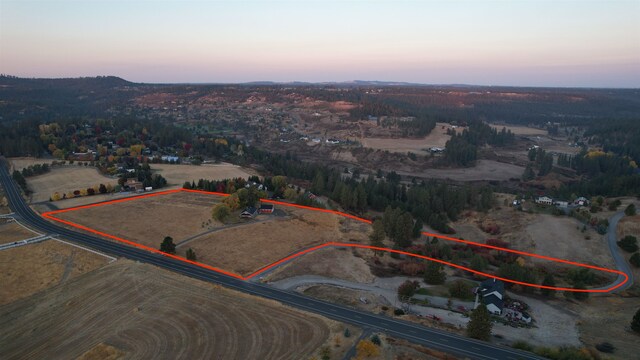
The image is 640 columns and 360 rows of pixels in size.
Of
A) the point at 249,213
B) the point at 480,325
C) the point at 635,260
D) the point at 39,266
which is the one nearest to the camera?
the point at 480,325

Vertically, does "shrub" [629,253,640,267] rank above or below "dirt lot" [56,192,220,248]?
below

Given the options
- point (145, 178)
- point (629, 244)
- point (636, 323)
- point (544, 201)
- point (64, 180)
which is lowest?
point (544, 201)

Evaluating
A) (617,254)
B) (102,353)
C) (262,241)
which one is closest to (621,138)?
(617,254)

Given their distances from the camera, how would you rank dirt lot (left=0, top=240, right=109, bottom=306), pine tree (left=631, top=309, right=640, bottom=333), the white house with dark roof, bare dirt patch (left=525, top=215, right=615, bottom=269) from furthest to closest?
bare dirt patch (left=525, top=215, right=615, bottom=269) → the white house with dark roof → dirt lot (left=0, top=240, right=109, bottom=306) → pine tree (left=631, top=309, right=640, bottom=333)

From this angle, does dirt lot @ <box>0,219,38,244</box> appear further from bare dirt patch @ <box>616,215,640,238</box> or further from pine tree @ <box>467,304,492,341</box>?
bare dirt patch @ <box>616,215,640,238</box>

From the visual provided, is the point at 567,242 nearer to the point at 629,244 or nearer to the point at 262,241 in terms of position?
the point at 629,244

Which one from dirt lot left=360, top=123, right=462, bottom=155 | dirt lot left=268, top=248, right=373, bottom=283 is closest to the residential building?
dirt lot left=268, top=248, right=373, bottom=283

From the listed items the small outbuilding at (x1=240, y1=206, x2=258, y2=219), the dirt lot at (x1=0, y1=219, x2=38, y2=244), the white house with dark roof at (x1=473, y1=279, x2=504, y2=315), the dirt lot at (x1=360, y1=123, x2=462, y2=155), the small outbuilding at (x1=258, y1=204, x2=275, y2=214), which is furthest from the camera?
the dirt lot at (x1=360, y1=123, x2=462, y2=155)
